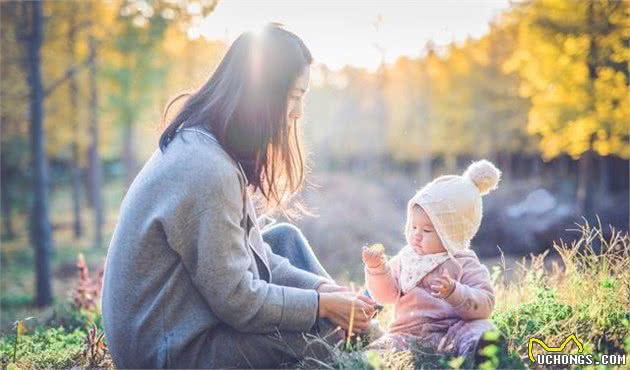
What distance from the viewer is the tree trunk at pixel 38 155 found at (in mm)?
10070

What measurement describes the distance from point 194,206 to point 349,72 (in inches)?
1229

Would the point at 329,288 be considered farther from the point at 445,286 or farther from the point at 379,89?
the point at 379,89

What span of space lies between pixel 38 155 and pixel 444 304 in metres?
8.52

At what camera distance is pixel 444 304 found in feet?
11.0

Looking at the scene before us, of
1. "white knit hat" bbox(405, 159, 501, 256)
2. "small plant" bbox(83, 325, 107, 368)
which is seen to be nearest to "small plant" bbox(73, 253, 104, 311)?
"small plant" bbox(83, 325, 107, 368)

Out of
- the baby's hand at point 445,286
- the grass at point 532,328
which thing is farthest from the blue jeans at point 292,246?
the baby's hand at point 445,286

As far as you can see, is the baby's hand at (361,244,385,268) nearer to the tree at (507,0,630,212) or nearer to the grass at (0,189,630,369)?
the grass at (0,189,630,369)

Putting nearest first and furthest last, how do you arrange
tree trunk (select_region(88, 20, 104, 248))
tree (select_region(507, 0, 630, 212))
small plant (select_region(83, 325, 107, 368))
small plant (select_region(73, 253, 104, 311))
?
small plant (select_region(83, 325, 107, 368)), small plant (select_region(73, 253, 104, 311)), tree (select_region(507, 0, 630, 212)), tree trunk (select_region(88, 20, 104, 248))

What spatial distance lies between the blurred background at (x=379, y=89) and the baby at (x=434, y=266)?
3.34 feet

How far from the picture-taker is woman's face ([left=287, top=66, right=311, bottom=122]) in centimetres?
302

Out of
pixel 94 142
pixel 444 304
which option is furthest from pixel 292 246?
pixel 94 142

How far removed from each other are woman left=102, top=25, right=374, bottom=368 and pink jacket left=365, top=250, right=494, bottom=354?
0.39 metres

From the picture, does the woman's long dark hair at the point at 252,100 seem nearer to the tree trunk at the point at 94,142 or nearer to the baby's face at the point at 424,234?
the baby's face at the point at 424,234

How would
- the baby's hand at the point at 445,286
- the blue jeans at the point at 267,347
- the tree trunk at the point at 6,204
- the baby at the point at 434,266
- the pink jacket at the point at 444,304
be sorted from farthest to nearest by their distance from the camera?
Answer: the tree trunk at the point at 6,204
the baby at the point at 434,266
the pink jacket at the point at 444,304
the baby's hand at the point at 445,286
the blue jeans at the point at 267,347
